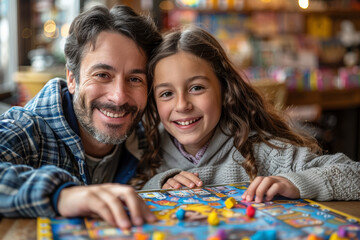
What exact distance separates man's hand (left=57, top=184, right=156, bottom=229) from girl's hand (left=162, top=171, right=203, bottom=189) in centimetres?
34

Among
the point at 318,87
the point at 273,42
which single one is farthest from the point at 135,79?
the point at 273,42

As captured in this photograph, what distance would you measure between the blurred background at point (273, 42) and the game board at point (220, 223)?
2620 millimetres

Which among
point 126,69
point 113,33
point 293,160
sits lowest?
point 293,160

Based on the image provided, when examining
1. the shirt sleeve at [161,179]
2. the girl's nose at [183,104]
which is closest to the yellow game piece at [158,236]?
the shirt sleeve at [161,179]

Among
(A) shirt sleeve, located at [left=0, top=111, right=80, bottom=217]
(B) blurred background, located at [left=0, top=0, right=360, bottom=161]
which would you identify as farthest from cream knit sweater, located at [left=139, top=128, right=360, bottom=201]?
(B) blurred background, located at [left=0, top=0, right=360, bottom=161]

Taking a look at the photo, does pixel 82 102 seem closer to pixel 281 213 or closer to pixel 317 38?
pixel 281 213

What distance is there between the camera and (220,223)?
0.81m

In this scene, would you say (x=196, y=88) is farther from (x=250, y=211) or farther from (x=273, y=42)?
(x=273, y=42)

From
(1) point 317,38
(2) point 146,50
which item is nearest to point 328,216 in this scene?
(2) point 146,50

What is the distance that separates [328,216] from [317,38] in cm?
488

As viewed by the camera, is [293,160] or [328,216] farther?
[293,160]

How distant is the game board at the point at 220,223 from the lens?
75 cm

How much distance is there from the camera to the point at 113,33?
1.43 meters

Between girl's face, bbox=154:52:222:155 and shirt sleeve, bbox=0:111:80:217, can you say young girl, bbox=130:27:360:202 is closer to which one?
girl's face, bbox=154:52:222:155
